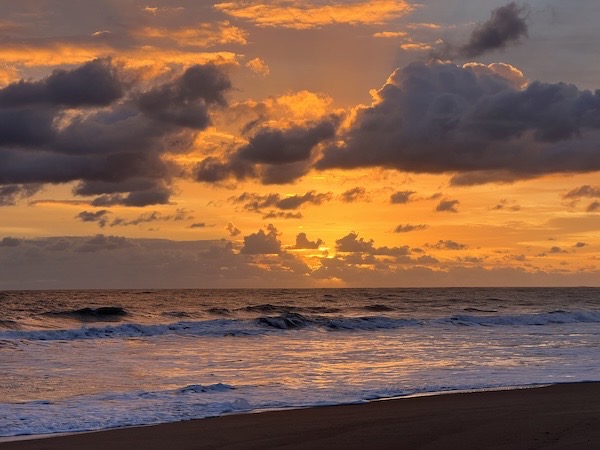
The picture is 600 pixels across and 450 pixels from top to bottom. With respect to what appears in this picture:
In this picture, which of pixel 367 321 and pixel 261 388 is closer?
pixel 261 388

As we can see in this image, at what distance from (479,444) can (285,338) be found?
24373 millimetres

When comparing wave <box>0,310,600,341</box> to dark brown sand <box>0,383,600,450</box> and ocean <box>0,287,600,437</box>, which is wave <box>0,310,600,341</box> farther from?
dark brown sand <box>0,383,600,450</box>

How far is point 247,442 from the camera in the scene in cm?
1084

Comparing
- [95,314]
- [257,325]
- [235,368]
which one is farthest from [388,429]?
[95,314]

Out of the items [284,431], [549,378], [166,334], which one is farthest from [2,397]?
[166,334]

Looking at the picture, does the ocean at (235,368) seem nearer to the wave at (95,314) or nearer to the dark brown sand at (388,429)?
the dark brown sand at (388,429)

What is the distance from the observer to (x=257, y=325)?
4269 cm

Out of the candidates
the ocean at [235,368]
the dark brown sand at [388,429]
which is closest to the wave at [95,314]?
the ocean at [235,368]

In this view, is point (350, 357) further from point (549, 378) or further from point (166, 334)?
point (166, 334)

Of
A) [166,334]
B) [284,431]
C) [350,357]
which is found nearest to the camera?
[284,431]

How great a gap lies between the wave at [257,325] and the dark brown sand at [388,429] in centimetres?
2278

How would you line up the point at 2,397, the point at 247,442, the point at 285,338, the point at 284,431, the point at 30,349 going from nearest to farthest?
the point at 247,442
the point at 284,431
the point at 2,397
the point at 30,349
the point at 285,338

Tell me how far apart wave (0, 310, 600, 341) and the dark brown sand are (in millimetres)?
22783

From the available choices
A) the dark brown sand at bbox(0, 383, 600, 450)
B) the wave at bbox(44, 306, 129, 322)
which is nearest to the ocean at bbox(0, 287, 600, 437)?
the dark brown sand at bbox(0, 383, 600, 450)
